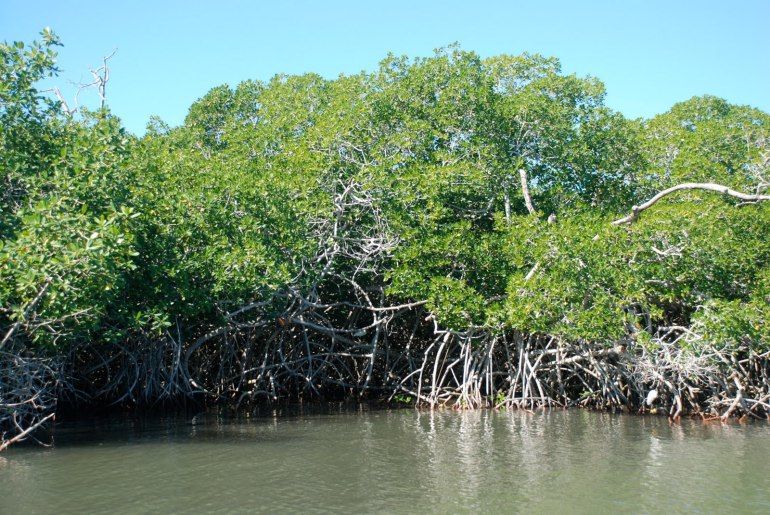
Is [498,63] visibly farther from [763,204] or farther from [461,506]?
[461,506]

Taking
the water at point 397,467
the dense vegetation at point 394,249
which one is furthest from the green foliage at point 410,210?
the water at point 397,467

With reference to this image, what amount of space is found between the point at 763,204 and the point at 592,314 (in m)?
3.19

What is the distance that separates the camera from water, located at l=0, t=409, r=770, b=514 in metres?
5.95

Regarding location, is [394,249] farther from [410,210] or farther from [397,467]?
[397,467]

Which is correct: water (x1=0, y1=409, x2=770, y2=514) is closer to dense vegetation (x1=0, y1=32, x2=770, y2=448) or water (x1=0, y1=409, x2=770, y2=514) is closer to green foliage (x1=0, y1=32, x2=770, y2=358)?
dense vegetation (x1=0, y1=32, x2=770, y2=448)

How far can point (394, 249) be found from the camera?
10344 mm

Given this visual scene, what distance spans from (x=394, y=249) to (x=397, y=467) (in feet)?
12.3

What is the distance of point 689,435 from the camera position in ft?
27.7

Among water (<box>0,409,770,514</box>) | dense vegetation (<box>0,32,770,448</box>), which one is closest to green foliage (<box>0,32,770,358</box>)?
dense vegetation (<box>0,32,770,448</box>)

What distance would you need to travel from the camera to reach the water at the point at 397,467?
5.95 metres

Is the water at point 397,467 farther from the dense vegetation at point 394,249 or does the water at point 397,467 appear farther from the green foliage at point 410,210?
the green foliage at point 410,210

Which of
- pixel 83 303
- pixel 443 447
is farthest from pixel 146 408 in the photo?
pixel 443 447

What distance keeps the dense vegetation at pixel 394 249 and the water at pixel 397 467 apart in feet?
2.61

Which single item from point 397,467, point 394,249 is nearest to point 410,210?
point 394,249
